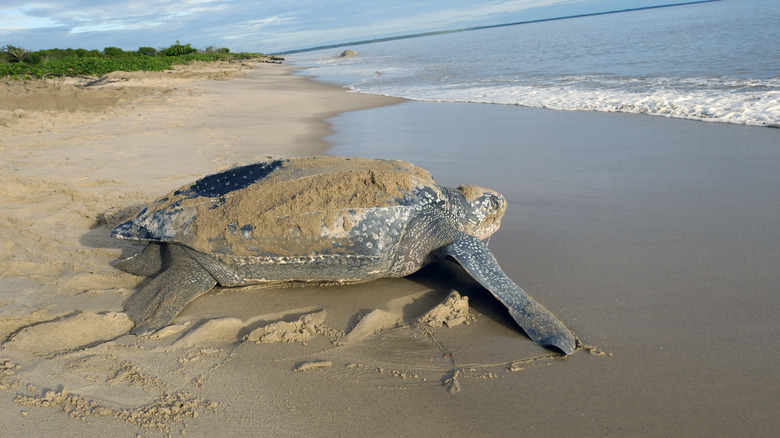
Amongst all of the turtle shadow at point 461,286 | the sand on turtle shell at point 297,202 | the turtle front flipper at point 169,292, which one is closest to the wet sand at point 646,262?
the turtle shadow at point 461,286

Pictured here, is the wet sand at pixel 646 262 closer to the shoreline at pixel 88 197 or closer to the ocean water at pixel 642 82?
the ocean water at pixel 642 82

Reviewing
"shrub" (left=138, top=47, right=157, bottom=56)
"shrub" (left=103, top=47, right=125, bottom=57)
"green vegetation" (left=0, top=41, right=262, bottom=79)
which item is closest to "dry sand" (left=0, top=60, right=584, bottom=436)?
"green vegetation" (left=0, top=41, right=262, bottom=79)

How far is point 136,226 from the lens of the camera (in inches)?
117

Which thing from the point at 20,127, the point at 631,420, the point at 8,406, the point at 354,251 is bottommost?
the point at 631,420

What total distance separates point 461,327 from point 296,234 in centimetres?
108

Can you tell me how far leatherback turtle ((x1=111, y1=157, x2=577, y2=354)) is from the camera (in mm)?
2703

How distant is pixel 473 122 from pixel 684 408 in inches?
A: 244

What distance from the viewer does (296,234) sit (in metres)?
2.71

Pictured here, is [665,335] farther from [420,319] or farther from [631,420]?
[420,319]

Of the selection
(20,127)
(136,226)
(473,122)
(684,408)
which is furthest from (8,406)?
(20,127)

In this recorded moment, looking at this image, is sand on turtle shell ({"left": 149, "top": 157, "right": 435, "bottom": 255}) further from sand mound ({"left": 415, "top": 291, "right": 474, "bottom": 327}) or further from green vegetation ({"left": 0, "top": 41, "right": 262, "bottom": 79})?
green vegetation ({"left": 0, "top": 41, "right": 262, "bottom": 79})

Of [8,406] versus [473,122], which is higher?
[473,122]

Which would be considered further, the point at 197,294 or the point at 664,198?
the point at 664,198

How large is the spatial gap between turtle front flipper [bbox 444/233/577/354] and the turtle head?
266 millimetres
